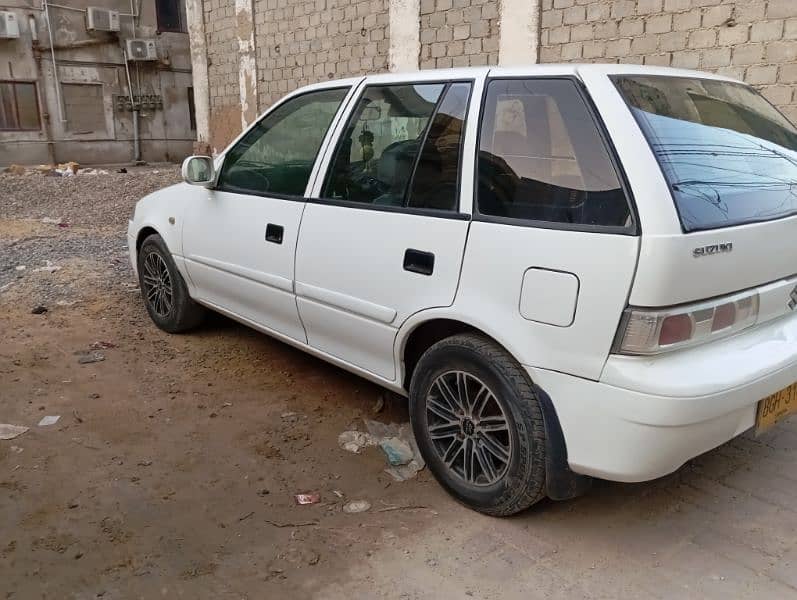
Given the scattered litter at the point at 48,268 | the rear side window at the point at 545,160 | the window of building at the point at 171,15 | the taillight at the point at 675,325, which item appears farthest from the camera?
the window of building at the point at 171,15

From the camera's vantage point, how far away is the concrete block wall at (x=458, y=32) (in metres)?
8.52

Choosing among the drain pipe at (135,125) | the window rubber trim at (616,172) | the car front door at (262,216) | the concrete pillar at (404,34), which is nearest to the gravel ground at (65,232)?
the car front door at (262,216)

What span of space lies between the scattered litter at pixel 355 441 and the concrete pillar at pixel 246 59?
10.7 metres

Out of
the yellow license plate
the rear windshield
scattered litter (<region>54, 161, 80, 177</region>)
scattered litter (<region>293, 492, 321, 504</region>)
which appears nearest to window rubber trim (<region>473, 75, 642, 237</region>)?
the rear windshield

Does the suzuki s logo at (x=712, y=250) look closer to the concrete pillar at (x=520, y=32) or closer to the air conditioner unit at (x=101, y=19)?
the concrete pillar at (x=520, y=32)

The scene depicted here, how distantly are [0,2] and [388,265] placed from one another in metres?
→ 18.8

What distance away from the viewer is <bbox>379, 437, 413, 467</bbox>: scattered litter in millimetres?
3254

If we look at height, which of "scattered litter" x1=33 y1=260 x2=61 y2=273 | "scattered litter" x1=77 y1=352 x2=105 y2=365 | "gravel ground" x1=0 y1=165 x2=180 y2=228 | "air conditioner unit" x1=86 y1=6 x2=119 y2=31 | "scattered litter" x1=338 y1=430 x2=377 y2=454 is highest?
"air conditioner unit" x1=86 y1=6 x2=119 y2=31

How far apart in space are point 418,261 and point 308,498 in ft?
3.79

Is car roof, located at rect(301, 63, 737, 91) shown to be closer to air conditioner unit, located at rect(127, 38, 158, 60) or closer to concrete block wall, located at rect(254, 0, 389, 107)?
concrete block wall, located at rect(254, 0, 389, 107)

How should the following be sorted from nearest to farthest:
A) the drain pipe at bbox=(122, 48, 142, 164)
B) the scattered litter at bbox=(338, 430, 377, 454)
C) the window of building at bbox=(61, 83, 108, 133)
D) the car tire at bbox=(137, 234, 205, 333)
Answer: the scattered litter at bbox=(338, 430, 377, 454), the car tire at bbox=(137, 234, 205, 333), the window of building at bbox=(61, 83, 108, 133), the drain pipe at bbox=(122, 48, 142, 164)

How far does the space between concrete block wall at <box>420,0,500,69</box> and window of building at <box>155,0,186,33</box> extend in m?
13.2

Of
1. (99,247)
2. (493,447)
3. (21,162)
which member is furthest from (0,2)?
(493,447)

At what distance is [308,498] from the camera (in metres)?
2.95
